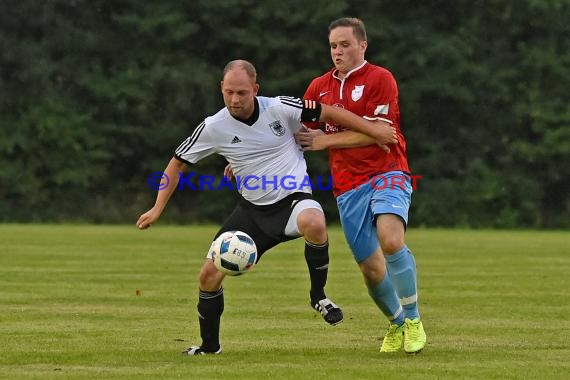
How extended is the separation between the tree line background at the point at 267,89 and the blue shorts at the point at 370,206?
28797 millimetres

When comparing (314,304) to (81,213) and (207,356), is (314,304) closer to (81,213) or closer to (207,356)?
(207,356)

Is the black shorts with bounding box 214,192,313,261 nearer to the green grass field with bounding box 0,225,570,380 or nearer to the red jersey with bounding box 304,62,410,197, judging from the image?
the red jersey with bounding box 304,62,410,197

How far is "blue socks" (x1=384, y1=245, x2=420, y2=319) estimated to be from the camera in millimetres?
8305

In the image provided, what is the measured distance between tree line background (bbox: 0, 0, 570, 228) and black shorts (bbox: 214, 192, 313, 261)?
29056 millimetres

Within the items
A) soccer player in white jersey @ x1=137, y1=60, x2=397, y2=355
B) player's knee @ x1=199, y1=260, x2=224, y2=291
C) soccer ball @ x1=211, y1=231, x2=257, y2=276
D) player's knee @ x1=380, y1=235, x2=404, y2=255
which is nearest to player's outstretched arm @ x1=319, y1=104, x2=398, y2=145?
soccer player in white jersey @ x1=137, y1=60, x2=397, y2=355

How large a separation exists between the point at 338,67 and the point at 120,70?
103ft

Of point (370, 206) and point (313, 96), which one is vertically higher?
point (313, 96)

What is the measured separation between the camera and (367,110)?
857 centimetres

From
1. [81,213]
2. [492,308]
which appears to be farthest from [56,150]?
[492,308]

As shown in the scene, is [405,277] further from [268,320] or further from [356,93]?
[268,320]

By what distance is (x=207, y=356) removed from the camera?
8.17 meters

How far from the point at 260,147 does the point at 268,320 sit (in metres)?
→ 2.69

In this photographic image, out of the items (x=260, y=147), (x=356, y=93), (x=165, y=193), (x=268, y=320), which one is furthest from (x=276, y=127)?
(x=268, y=320)

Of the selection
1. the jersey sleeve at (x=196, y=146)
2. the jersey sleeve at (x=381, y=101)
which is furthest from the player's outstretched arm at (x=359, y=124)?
the jersey sleeve at (x=196, y=146)
